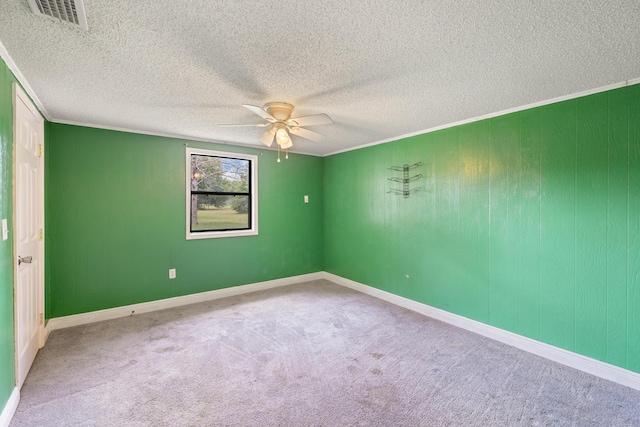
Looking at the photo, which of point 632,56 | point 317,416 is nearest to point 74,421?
point 317,416

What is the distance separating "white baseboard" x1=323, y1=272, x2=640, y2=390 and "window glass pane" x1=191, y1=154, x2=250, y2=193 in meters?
2.76

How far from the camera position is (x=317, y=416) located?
6.14ft

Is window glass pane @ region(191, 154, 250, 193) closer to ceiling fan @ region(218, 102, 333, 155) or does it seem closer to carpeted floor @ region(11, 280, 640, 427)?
ceiling fan @ region(218, 102, 333, 155)

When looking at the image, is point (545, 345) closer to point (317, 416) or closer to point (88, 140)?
point (317, 416)

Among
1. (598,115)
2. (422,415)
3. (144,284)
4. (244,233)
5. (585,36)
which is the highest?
(585,36)

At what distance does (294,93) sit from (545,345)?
312 cm

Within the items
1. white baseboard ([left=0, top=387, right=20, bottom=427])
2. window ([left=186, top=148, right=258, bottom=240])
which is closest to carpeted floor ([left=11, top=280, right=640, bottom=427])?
white baseboard ([left=0, top=387, right=20, bottom=427])

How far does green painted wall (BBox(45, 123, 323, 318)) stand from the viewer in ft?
10.5

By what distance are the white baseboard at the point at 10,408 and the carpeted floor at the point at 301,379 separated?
0.04 metres

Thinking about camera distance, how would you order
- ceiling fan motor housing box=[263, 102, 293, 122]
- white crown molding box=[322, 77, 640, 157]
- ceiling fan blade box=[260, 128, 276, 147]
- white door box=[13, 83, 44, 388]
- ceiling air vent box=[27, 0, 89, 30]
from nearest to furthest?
ceiling air vent box=[27, 0, 89, 30], white door box=[13, 83, 44, 388], white crown molding box=[322, 77, 640, 157], ceiling fan motor housing box=[263, 102, 293, 122], ceiling fan blade box=[260, 128, 276, 147]

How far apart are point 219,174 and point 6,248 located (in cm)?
262

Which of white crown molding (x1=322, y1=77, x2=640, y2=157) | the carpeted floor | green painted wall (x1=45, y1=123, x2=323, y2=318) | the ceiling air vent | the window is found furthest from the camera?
the window

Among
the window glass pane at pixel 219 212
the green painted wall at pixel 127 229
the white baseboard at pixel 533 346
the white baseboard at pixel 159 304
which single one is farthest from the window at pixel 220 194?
the white baseboard at pixel 533 346

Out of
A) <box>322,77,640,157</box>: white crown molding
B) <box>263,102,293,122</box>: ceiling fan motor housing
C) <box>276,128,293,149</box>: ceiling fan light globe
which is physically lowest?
<box>276,128,293,149</box>: ceiling fan light globe
